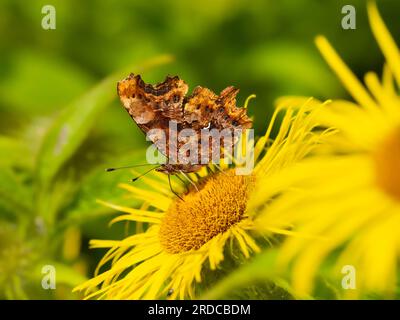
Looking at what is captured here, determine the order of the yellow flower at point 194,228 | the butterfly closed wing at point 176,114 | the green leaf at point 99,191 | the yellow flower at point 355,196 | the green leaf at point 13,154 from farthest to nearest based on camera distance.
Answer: the green leaf at point 13,154, the green leaf at point 99,191, the butterfly closed wing at point 176,114, the yellow flower at point 194,228, the yellow flower at point 355,196

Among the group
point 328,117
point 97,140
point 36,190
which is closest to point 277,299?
point 328,117

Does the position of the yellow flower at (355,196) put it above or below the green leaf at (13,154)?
below

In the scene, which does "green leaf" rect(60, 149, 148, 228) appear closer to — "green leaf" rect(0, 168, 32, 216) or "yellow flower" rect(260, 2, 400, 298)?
"green leaf" rect(0, 168, 32, 216)

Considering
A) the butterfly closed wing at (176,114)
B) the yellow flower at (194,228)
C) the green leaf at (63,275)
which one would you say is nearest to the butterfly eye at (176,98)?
the butterfly closed wing at (176,114)

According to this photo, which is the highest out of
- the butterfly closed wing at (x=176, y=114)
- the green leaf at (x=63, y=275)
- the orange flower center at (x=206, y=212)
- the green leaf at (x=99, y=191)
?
the butterfly closed wing at (x=176, y=114)

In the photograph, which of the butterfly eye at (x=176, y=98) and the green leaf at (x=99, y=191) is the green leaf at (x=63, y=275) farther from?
the butterfly eye at (x=176, y=98)

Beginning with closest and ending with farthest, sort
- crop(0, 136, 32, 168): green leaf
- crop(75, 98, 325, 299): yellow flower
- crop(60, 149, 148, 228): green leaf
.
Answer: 1. crop(75, 98, 325, 299): yellow flower
2. crop(60, 149, 148, 228): green leaf
3. crop(0, 136, 32, 168): green leaf

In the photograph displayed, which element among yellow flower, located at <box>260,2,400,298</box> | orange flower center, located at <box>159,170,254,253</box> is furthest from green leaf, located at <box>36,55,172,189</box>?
yellow flower, located at <box>260,2,400,298</box>
